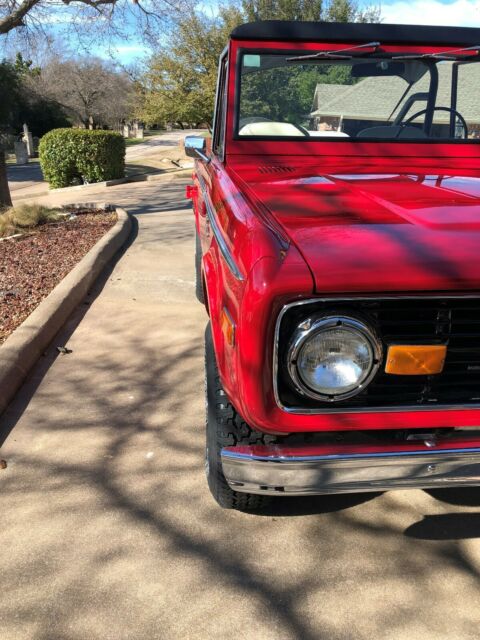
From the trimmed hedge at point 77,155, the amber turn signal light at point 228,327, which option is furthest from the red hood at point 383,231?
the trimmed hedge at point 77,155

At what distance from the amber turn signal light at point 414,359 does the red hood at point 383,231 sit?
0.65 ft

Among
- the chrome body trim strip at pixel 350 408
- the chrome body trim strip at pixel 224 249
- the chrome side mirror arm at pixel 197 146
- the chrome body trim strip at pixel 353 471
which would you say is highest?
the chrome side mirror arm at pixel 197 146

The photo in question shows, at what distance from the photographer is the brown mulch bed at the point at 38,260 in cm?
462

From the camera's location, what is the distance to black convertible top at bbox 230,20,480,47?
3.04 metres

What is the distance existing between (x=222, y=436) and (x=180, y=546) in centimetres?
57

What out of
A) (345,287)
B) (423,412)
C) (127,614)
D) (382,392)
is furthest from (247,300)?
(127,614)

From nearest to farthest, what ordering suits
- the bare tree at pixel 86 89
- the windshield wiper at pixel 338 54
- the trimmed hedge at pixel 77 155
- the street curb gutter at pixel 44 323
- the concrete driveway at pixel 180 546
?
the concrete driveway at pixel 180 546 → the windshield wiper at pixel 338 54 → the street curb gutter at pixel 44 323 → the trimmed hedge at pixel 77 155 → the bare tree at pixel 86 89

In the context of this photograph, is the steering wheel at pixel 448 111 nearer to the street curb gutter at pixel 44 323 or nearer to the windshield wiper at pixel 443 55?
the windshield wiper at pixel 443 55

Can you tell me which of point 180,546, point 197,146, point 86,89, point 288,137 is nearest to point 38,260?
point 197,146

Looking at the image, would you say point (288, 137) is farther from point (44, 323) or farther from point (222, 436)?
point (44, 323)

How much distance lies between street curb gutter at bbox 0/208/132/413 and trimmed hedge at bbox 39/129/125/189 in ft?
29.5

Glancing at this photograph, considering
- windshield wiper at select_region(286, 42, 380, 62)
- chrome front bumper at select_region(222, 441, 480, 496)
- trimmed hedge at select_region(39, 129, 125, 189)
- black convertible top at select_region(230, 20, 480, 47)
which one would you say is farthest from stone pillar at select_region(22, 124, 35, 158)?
chrome front bumper at select_region(222, 441, 480, 496)

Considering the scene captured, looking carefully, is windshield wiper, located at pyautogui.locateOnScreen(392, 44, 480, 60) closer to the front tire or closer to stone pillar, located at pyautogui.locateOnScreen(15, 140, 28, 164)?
the front tire

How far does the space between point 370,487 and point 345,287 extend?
2.20 feet
